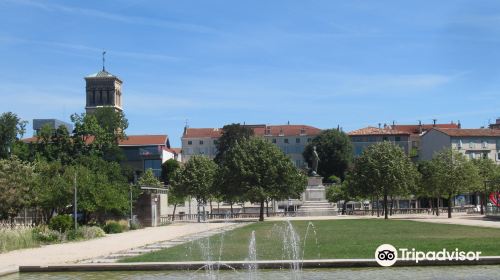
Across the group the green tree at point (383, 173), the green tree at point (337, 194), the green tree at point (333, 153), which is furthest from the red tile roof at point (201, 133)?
the green tree at point (383, 173)

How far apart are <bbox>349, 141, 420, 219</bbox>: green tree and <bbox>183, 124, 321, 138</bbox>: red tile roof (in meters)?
93.6

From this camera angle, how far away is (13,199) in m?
43.1

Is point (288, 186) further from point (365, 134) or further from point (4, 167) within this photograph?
point (365, 134)

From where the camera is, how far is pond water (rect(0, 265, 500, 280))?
16.5 m

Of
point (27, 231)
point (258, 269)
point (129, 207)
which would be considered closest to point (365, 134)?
point (129, 207)

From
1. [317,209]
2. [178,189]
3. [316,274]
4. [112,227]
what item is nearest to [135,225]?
[112,227]

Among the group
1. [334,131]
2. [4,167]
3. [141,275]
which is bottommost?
[141,275]

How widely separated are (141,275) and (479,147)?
10949 cm

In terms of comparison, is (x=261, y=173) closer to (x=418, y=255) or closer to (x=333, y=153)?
(x=418, y=255)

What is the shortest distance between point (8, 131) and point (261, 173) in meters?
50.9

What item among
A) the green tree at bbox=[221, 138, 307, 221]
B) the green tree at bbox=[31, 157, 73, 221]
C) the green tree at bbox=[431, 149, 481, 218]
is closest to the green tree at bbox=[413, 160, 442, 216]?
the green tree at bbox=[431, 149, 481, 218]

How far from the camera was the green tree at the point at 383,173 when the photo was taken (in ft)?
195

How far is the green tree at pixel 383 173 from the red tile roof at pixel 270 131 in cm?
9356

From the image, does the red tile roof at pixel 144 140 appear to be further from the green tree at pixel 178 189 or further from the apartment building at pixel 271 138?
the green tree at pixel 178 189
